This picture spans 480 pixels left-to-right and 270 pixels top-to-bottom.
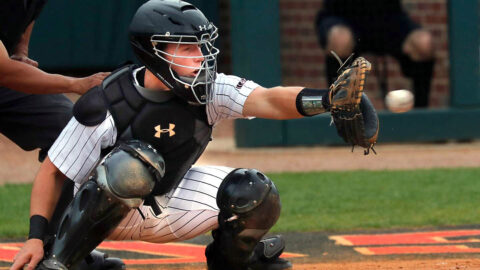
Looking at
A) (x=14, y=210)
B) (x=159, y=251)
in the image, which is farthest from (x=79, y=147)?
(x=14, y=210)

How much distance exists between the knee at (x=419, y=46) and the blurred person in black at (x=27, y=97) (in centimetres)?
536

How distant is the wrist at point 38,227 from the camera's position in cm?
372

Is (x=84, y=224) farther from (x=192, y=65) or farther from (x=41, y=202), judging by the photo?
(x=192, y=65)

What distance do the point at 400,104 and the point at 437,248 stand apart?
1.71 m

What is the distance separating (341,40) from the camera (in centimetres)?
930

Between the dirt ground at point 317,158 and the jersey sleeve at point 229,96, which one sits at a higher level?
the jersey sleeve at point 229,96

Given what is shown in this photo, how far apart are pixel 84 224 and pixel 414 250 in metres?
2.00

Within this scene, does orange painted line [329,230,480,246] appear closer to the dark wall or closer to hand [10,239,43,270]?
hand [10,239,43,270]

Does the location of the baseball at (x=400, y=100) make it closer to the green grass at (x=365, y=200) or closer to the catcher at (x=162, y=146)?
the catcher at (x=162, y=146)

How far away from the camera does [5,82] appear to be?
169 inches

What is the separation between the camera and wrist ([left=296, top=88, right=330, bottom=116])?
11.7ft

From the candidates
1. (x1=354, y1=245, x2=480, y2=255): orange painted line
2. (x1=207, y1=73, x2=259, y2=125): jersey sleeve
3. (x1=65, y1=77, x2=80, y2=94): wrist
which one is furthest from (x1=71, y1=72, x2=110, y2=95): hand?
(x1=354, y1=245, x2=480, y2=255): orange painted line

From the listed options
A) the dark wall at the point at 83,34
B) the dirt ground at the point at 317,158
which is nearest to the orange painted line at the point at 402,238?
the dirt ground at the point at 317,158

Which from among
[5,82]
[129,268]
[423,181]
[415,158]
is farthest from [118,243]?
[415,158]
